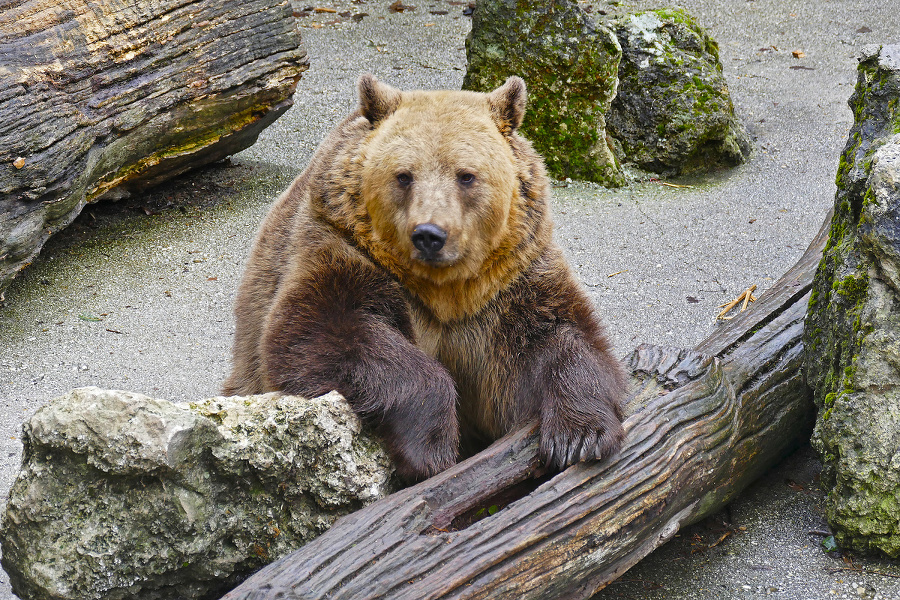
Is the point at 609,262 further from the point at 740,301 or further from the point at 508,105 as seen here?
the point at 508,105

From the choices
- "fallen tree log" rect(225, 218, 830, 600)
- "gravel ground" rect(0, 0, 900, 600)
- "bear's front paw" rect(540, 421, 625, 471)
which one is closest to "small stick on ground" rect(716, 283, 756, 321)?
"gravel ground" rect(0, 0, 900, 600)

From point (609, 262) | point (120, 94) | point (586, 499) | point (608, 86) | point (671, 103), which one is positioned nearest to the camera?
point (586, 499)

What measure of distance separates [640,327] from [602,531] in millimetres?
2664

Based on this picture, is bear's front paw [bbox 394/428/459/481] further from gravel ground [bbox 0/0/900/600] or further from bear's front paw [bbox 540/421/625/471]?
gravel ground [bbox 0/0/900/600]

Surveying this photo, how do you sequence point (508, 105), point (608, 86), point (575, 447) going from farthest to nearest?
point (608, 86)
point (508, 105)
point (575, 447)

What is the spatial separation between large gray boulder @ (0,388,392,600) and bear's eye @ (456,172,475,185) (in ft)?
3.51

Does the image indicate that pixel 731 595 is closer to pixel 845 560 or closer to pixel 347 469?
pixel 845 560

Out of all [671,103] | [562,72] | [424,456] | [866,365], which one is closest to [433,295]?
[424,456]

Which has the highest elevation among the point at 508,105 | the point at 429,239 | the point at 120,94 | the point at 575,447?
the point at 508,105

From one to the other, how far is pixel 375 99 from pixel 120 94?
2.66 meters

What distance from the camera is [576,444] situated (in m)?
3.21

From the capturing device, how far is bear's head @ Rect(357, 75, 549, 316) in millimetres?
3438

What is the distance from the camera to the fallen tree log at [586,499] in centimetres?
270

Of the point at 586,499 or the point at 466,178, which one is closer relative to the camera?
the point at 586,499
